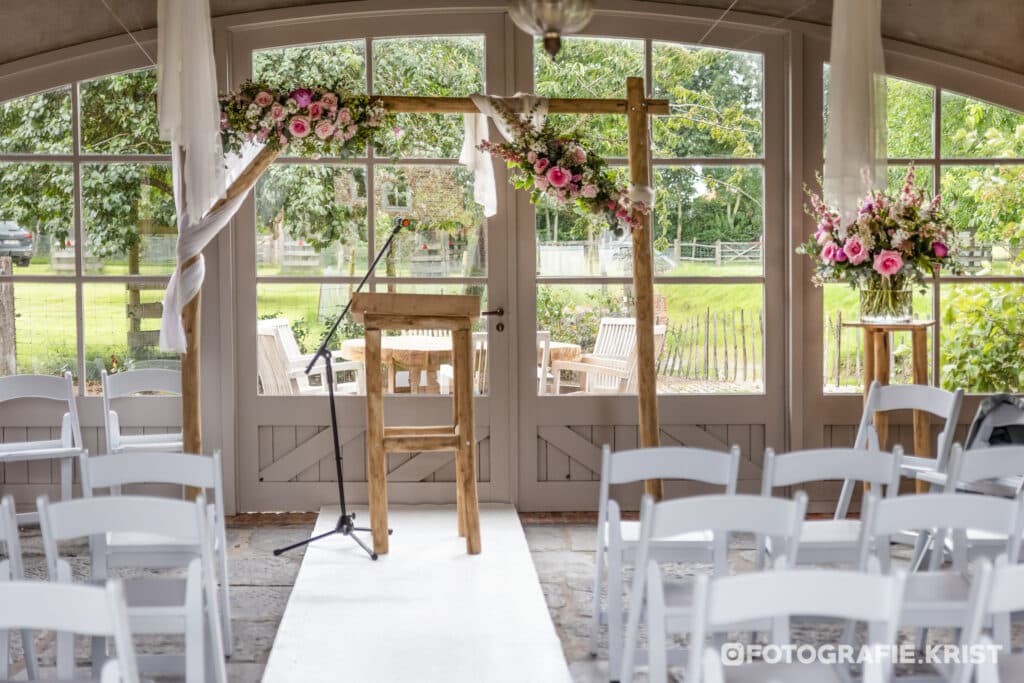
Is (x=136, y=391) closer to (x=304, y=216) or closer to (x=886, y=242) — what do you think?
(x=304, y=216)

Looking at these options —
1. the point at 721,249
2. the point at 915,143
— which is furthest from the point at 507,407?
the point at 915,143

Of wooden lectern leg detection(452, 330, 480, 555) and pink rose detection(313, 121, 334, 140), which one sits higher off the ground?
pink rose detection(313, 121, 334, 140)

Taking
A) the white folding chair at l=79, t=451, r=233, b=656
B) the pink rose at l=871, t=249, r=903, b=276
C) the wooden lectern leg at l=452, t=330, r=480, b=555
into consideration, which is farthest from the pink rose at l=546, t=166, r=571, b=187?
the white folding chair at l=79, t=451, r=233, b=656

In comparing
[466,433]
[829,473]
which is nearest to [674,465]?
[829,473]

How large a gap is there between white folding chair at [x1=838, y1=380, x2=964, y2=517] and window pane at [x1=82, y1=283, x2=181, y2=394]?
3581 millimetres

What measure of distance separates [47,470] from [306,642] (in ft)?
8.89

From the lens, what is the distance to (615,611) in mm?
3418

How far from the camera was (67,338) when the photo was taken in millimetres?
5855

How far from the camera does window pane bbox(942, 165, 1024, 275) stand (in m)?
5.91

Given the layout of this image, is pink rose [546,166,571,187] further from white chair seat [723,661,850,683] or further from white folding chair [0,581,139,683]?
white folding chair [0,581,139,683]

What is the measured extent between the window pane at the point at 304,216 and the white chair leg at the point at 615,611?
299 cm

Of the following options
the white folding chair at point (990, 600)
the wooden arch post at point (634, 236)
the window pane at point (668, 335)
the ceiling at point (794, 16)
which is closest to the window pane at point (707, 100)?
the ceiling at point (794, 16)

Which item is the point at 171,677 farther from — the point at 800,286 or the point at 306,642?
the point at 800,286

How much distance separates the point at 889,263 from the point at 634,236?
121cm
